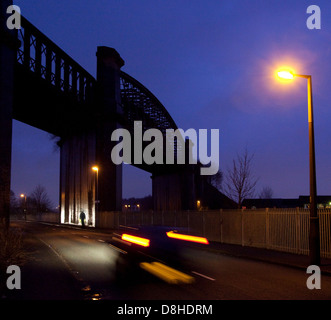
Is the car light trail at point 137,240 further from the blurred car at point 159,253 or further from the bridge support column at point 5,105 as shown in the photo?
the bridge support column at point 5,105

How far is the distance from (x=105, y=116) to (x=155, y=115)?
33.3 m

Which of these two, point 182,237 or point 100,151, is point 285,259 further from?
point 100,151

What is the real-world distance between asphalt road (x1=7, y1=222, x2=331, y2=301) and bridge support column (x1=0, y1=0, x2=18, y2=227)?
39.2 feet

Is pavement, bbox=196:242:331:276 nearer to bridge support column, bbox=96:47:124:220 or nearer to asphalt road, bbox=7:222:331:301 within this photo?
asphalt road, bbox=7:222:331:301

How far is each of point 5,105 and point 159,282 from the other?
21288mm

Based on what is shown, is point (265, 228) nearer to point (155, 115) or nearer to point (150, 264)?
point (150, 264)

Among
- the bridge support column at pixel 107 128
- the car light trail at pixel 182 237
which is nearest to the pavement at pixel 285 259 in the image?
the car light trail at pixel 182 237

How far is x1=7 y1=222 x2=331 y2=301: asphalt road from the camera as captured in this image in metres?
9.74

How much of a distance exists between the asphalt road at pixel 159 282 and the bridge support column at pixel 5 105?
1193 cm

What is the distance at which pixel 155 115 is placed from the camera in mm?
86062

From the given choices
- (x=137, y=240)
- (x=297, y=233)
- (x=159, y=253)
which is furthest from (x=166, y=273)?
(x=297, y=233)

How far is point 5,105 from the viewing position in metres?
28.6

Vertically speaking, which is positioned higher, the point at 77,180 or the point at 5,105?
the point at 5,105

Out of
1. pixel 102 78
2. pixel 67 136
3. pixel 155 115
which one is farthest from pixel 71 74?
pixel 155 115
